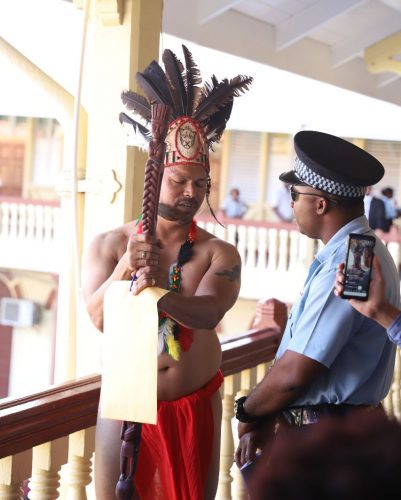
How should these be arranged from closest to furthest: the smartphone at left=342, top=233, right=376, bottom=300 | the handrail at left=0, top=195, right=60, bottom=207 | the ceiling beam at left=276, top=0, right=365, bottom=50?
the smartphone at left=342, top=233, right=376, bottom=300 < the ceiling beam at left=276, top=0, right=365, bottom=50 < the handrail at left=0, top=195, right=60, bottom=207

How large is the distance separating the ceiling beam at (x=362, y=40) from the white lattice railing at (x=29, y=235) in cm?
663

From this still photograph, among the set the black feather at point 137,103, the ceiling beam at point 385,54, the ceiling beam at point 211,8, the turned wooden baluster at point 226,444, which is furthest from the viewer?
the ceiling beam at point 385,54

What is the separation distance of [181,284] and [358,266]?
0.53 m

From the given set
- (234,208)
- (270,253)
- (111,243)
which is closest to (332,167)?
(111,243)

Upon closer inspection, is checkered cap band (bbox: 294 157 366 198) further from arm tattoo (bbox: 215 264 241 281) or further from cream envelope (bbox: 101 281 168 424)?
cream envelope (bbox: 101 281 168 424)

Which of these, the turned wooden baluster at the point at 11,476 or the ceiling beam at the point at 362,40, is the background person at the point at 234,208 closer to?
the ceiling beam at the point at 362,40

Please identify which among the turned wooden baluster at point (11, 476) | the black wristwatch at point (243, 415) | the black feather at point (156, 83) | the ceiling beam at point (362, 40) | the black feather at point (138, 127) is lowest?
the turned wooden baluster at point (11, 476)

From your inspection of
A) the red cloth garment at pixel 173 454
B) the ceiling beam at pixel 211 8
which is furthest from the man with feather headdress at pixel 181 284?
the ceiling beam at pixel 211 8

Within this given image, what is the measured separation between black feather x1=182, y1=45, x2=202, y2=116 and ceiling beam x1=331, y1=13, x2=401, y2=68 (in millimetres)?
4725

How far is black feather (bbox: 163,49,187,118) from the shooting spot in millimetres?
2205

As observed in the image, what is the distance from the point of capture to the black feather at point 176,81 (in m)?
2.21

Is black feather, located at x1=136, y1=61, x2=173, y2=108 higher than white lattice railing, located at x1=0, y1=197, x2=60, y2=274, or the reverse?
black feather, located at x1=136, y1=61, x2=173, y2=108

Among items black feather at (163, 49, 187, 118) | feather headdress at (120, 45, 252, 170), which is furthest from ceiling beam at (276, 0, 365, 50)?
black feather at (163, 49, 187, 118)

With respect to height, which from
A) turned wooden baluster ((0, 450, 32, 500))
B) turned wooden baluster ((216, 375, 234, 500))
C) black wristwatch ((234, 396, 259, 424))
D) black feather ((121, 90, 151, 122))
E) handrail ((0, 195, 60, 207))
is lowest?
turned wooden baluster ((216, 375, 234, 500))
